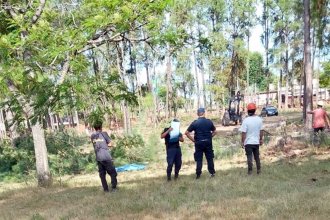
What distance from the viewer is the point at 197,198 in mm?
7758

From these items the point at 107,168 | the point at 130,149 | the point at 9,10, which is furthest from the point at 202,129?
the point at 130,149

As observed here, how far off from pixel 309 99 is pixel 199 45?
13860 millimetres

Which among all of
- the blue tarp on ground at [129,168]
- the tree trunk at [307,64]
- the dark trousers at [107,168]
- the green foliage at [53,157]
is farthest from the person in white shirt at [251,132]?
the tree trunk at [307,64]

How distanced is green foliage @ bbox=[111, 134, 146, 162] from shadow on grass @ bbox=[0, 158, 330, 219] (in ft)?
17.6

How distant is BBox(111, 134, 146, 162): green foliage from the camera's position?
16.9m

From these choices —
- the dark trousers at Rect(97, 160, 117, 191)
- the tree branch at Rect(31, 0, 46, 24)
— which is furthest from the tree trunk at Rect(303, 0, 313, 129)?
the tree branch at Rect(31, 0, 46, 24)

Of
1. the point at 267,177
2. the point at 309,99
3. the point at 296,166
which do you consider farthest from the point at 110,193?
the point at 309,99

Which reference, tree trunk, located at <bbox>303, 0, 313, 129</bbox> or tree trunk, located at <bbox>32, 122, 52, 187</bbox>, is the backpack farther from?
tree trunk, located at <bbox>303, 0, 313, 129</bbox>

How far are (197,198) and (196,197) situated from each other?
0.09m

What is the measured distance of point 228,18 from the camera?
4853 cm

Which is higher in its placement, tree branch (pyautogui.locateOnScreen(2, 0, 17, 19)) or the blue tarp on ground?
tree branch (pyautogui.locateOnScreen(2, 0, 17, 19))

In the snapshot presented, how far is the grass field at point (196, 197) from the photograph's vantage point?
6.58 m

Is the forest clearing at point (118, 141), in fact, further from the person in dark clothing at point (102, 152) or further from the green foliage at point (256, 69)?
the green foliage at point (256, 69)

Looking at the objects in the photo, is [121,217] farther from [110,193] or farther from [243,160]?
[243,160]
